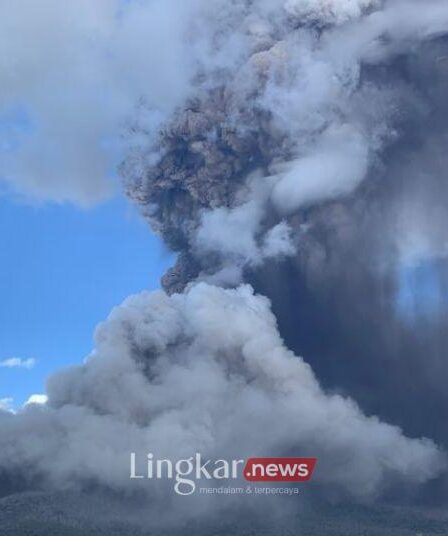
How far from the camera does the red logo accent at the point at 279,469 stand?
8812cm

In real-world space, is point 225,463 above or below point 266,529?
above

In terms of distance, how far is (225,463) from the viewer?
88250 millimetres

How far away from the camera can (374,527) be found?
3418 inches

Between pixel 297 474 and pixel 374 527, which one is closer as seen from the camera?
pixel 374 527

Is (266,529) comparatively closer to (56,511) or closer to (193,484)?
(193,484)

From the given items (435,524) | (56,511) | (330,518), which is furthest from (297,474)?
(56,511)

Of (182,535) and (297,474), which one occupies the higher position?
(297,474)

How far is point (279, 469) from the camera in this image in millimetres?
89438


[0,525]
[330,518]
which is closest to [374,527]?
[330,518]

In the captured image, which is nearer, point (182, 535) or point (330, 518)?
point (182, 535)

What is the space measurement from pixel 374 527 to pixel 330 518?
4085 millimetres

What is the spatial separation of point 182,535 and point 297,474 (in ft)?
44.2

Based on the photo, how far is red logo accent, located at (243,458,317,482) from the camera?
88.1 meters

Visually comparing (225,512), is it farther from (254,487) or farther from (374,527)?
(374,527)
